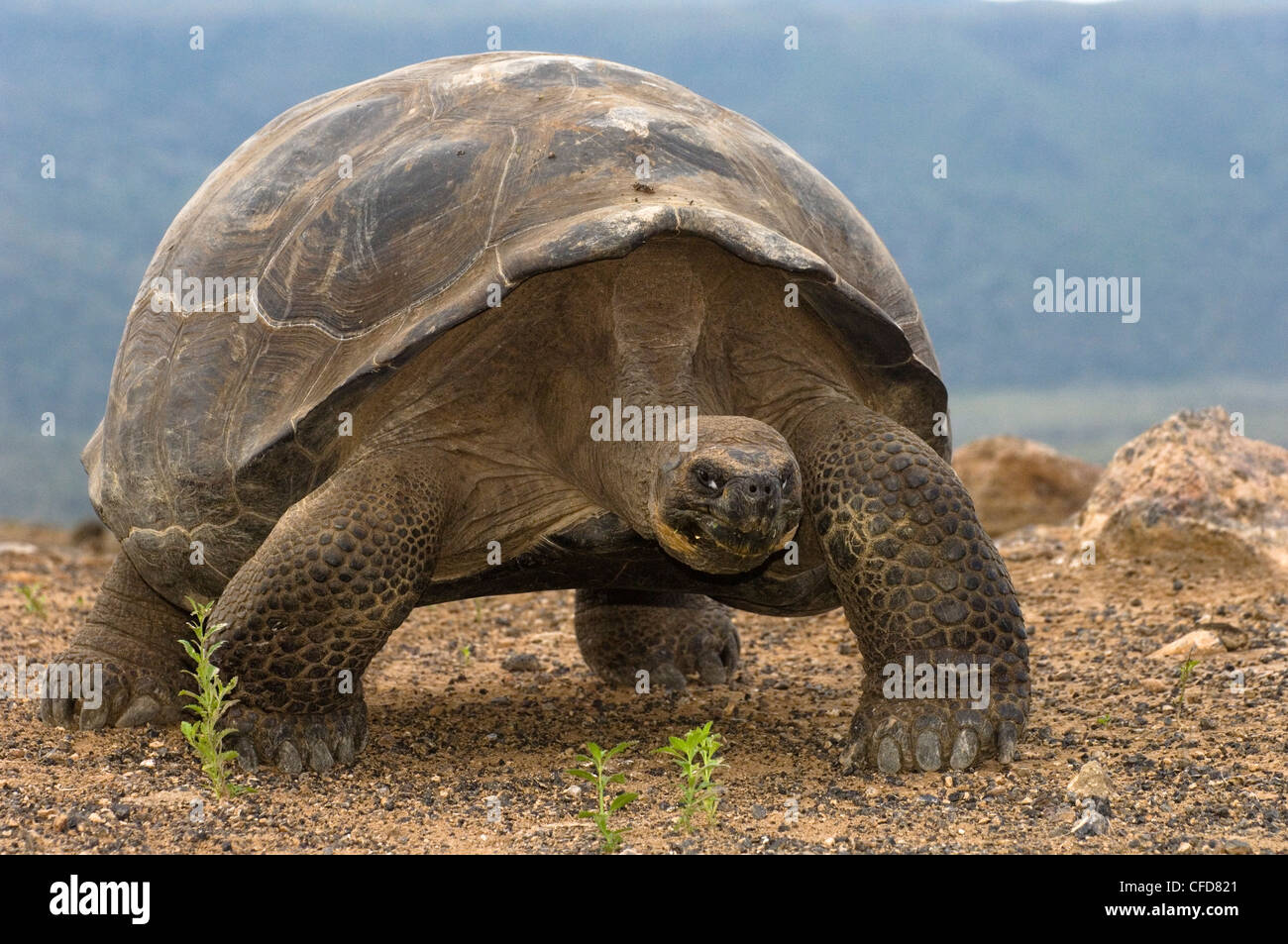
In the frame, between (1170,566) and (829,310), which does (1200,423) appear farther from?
(829,310)

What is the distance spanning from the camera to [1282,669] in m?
5.18

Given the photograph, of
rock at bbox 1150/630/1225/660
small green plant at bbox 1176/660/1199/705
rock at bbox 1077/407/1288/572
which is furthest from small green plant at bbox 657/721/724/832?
rock at bbox 1077/407/1288/572

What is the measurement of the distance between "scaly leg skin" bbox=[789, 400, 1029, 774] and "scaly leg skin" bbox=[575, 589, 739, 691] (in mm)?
2026

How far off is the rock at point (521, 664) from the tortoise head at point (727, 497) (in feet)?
8.96

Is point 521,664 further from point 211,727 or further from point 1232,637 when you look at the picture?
point 1232,637

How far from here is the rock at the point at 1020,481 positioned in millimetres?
11570

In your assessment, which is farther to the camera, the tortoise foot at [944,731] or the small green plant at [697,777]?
the tortoise foot at [944,731]

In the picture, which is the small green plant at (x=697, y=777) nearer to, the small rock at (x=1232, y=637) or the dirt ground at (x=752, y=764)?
A: the dirt ground at (x=752, y=764)

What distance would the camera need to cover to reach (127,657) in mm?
5492

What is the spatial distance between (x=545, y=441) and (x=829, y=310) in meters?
1.02

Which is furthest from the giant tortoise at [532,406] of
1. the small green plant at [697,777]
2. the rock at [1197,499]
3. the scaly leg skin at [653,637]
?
the rock at [1197,499]

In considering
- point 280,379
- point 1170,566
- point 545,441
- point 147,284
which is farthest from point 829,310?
point 1170,566

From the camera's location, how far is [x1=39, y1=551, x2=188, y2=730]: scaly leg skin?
5.29m

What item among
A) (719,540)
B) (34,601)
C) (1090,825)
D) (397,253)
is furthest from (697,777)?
(34,601)
